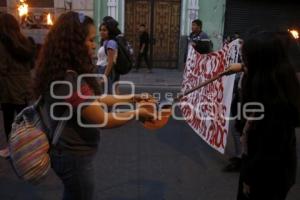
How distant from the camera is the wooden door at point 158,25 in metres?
14.5

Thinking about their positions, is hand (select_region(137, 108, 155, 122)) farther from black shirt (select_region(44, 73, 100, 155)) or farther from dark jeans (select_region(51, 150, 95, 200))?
dark jeans (select_region(51, 150, 95, 200))

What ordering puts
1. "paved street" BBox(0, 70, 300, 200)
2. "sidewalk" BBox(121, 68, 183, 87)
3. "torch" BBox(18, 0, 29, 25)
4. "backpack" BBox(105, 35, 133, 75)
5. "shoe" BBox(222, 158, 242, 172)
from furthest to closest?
"torch" BBox(18, 0, 29, 25) → "sidewalk" BBox(121, 68, 183, 87) → "backpack" BBox(105, 35, 133, 75) → "shoe" BBox(222, 158, 242, 172) → "paved street" BBox(0, 70, 300, 200)

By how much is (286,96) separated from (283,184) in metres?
0.52

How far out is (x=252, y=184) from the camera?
8.10 ft

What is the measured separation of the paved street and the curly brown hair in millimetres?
1901

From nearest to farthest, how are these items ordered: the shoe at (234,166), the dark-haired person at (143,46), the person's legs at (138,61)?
the shoe at (234,166), the dark-haired person at (143,46), the person's legs at (138,61)

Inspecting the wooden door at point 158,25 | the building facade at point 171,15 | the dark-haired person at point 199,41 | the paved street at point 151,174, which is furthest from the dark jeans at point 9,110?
the wooden door at point 158,25

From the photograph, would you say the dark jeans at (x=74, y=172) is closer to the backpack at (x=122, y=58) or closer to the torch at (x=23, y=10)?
the backpack at (x=122, y=58)

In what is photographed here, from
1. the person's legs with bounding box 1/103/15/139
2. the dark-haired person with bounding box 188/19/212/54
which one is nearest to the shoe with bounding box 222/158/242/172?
Result: the person's legs with bounding box 1/103/15/139

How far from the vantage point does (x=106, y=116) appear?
2389 mm

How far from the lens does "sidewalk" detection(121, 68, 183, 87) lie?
39.5ft

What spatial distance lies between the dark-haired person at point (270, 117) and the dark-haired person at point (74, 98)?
620 mm

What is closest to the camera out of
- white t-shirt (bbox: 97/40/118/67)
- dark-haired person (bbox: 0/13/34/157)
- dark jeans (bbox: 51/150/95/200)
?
dark jeans (bbox: 51/150/95/200)

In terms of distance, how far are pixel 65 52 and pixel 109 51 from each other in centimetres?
404
